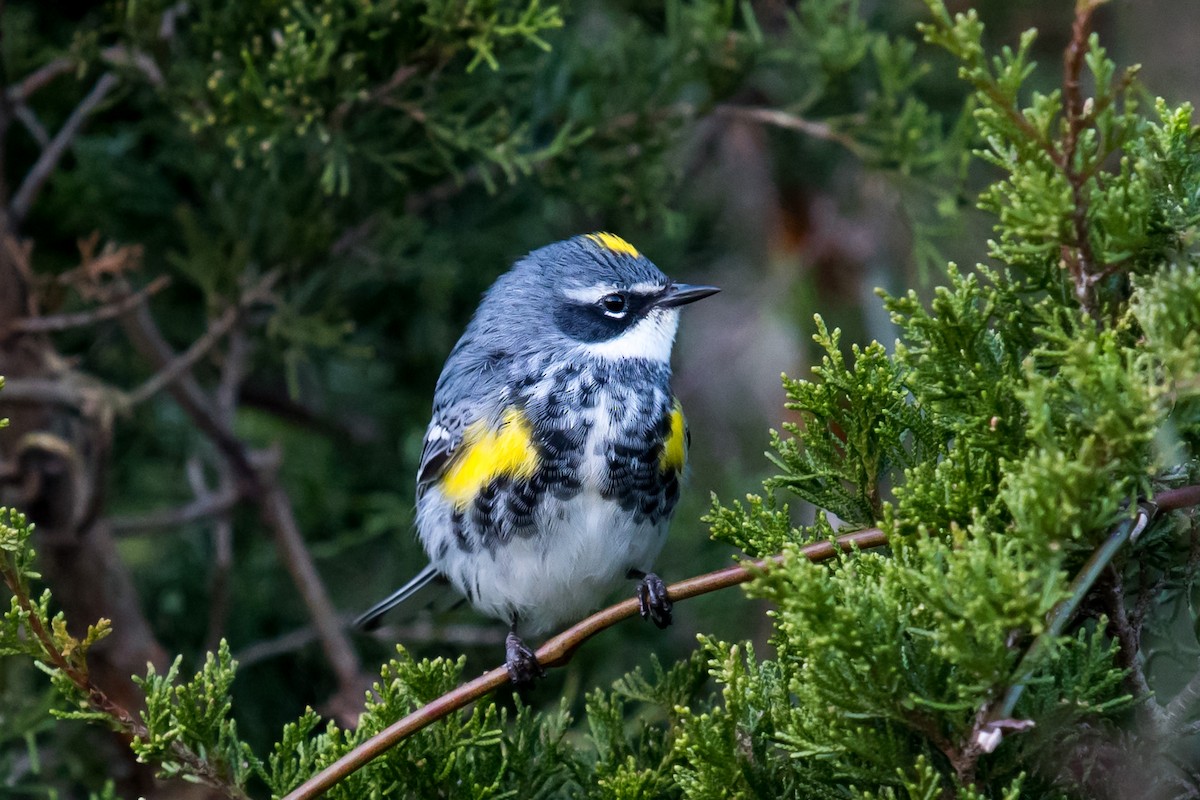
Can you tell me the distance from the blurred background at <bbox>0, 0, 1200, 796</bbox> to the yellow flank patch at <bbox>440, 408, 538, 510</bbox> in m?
0.75

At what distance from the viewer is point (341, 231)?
12.5 ft

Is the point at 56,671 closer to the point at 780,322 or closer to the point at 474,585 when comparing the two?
the point at 474,585

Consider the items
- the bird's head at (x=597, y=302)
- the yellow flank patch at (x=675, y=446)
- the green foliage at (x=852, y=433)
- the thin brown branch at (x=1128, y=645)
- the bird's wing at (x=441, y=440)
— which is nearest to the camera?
the thin brown branch at (x=1128, y=645)

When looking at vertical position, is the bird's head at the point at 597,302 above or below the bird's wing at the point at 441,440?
above

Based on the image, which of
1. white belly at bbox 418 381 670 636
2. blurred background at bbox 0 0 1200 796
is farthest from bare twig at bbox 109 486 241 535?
white belly at bbox 418 381 670 636

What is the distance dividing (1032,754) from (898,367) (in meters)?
0.64

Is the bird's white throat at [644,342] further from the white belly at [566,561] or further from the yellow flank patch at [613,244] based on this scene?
the white belly at [566,561]

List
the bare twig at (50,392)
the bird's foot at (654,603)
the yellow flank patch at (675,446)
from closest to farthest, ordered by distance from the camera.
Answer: the bird's foot at (654,603) < the yellow flank patch at (675,446) < the bare twig at (50,392)

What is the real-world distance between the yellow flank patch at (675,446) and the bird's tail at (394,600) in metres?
0.79

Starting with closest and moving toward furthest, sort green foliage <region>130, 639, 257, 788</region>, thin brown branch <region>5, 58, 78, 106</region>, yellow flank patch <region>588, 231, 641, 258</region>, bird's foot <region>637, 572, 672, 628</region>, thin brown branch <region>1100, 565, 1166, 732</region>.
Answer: thin brown branch <region>1100, 565, 1166, 732</region>, green foliage <region>130, 639, 257, 788</region>, bird's foot <region>637, 572, 672, 628</region>, yellow flank patch <region>588, 231, 641, 258</region>, thin brown branch <region>5, 58, 78, 106</region>

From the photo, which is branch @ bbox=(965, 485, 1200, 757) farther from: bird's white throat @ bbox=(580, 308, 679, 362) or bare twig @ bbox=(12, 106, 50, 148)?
bare twig @ bbox=(12, 106, 50, 148)

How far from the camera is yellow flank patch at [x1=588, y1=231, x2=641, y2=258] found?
3338 mm

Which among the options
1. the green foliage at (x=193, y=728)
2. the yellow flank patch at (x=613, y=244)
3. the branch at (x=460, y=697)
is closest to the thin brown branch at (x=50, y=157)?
the yellow flank patch at (x=613, y=244)

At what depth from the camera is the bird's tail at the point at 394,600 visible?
339cm
